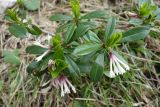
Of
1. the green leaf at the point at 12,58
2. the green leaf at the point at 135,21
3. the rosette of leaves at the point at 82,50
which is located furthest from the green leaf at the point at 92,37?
the green leaf at the point at 12,58

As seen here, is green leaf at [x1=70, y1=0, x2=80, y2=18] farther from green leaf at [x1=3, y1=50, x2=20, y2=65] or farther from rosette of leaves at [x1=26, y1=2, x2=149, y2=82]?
green leaf at [x1=3, y1=50, x2=20, y2=65]

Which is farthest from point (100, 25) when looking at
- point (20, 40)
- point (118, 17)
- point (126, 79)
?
point (20, 40)

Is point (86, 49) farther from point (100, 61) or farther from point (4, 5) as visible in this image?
point (4, 5)

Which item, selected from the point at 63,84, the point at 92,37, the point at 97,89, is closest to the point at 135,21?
the point at 92,37

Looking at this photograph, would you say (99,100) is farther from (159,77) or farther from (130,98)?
(159,77)

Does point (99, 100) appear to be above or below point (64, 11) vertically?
below

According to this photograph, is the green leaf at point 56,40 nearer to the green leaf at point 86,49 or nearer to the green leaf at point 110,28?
the green leaf at point 86,49

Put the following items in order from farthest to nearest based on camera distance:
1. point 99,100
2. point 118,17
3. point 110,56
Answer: point 118,17, point 99,100, point 110,56
